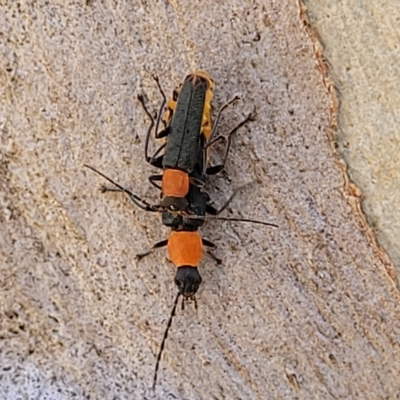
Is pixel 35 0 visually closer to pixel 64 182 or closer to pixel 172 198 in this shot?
pixel 64 182

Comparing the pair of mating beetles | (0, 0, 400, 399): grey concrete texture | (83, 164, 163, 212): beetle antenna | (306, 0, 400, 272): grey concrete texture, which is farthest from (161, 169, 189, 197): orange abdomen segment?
(306, 0, 400, 272): grey concrete texture

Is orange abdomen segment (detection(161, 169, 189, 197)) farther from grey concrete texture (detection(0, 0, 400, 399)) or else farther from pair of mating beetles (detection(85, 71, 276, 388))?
grey concrete texture (detection(0, 0, 400, 399))

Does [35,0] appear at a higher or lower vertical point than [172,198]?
higher

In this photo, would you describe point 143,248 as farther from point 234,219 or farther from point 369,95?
point 369,95

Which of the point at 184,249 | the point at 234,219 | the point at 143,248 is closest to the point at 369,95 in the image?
the point at 234,219

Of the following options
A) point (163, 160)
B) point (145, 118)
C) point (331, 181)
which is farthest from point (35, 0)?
point (331, 181)

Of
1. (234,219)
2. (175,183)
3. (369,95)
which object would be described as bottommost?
(234,219)

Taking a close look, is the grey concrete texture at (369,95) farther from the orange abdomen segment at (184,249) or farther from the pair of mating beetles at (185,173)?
the orange abdomen segment at (184,249)
